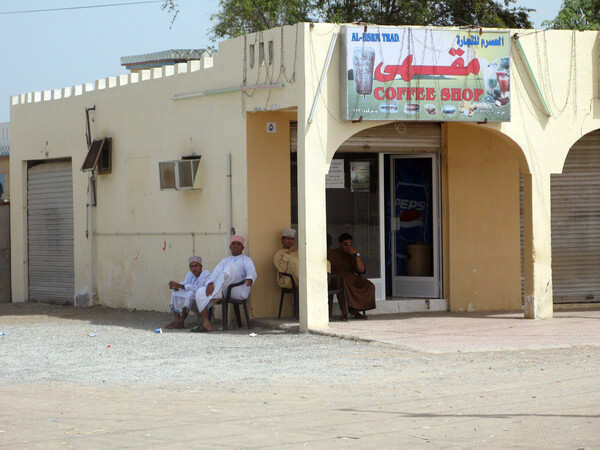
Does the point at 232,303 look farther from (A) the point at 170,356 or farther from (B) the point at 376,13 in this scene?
(B) the point at 376,13

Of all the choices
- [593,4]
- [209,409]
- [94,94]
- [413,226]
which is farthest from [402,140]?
[593,4]

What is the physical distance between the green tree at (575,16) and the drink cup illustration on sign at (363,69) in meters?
19.5

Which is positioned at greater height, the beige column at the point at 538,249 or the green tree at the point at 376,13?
the green tree at the point at 376,13

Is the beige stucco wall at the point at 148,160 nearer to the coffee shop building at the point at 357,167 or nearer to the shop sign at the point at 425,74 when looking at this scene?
the coffee shop building at the point at 357,167

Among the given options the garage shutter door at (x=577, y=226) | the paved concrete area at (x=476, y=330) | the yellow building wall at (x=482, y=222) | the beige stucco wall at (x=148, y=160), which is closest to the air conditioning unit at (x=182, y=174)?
the beige stucco wall at (x=148, y=160)

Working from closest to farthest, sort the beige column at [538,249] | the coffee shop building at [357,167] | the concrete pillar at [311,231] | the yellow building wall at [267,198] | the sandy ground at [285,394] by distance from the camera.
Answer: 1. the sandy ground at [285,394]
2. the concrete pillar at [311,231]
3. the coffee shop building at [357,167]
4. the beige column at [538,249]
5. the yellow building wall at [267,198]

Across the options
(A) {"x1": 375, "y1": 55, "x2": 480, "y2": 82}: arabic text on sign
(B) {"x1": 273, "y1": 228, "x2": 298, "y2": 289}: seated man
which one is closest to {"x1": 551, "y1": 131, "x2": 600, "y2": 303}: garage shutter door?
(A) {"x1": 375, "y1": 55, "x2": 480, "y2": 82}: arabic text on sign

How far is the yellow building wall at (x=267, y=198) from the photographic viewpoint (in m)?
14.0

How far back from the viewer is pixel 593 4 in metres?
30.4

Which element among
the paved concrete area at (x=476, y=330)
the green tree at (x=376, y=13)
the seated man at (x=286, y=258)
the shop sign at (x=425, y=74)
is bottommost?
the paved concrete area at (x=476, y=330)

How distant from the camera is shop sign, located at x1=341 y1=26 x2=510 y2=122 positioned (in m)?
12.8

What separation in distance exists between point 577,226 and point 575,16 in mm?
20322

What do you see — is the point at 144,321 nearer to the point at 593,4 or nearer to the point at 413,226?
the point at 413,226

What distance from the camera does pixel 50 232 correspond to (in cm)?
1872
